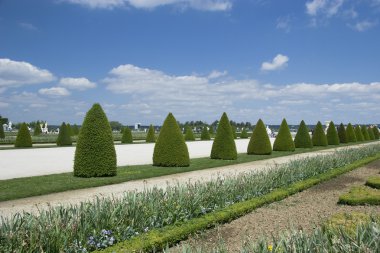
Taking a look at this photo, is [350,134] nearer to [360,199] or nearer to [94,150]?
[94,150]

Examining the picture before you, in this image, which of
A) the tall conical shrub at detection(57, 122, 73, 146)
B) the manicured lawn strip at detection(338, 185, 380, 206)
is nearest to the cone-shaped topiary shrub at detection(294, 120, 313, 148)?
the tall conical shrub at detection(57, 122, 73, 146)

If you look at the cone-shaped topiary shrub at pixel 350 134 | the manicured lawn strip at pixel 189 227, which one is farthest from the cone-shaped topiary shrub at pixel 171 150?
the cone-shaped topiary shrub at pixel 350 134

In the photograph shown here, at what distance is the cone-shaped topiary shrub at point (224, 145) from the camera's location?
19.7m

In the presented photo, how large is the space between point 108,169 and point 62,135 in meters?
20.6

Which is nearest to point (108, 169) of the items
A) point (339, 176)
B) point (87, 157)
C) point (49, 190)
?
point (87, 157)

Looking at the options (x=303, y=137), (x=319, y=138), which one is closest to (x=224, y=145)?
(x=303, y=137)

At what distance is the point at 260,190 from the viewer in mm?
9867

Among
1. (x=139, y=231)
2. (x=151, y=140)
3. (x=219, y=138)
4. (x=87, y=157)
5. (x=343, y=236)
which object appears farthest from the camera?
(x=151, y=140)

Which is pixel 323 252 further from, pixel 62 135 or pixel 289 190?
pixel 62 135

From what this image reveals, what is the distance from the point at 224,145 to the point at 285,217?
12.1m

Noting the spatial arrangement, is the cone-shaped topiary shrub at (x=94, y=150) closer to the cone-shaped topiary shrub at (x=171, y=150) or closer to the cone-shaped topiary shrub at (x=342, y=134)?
the cone-shaped topiary shrub at (x=171, y=150)

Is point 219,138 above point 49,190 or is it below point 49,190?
above

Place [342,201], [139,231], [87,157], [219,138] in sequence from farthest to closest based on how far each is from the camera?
[219,138] < [87,157] < [342,201] < [139,231]

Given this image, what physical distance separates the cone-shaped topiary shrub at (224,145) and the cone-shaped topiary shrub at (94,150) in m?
7.22
